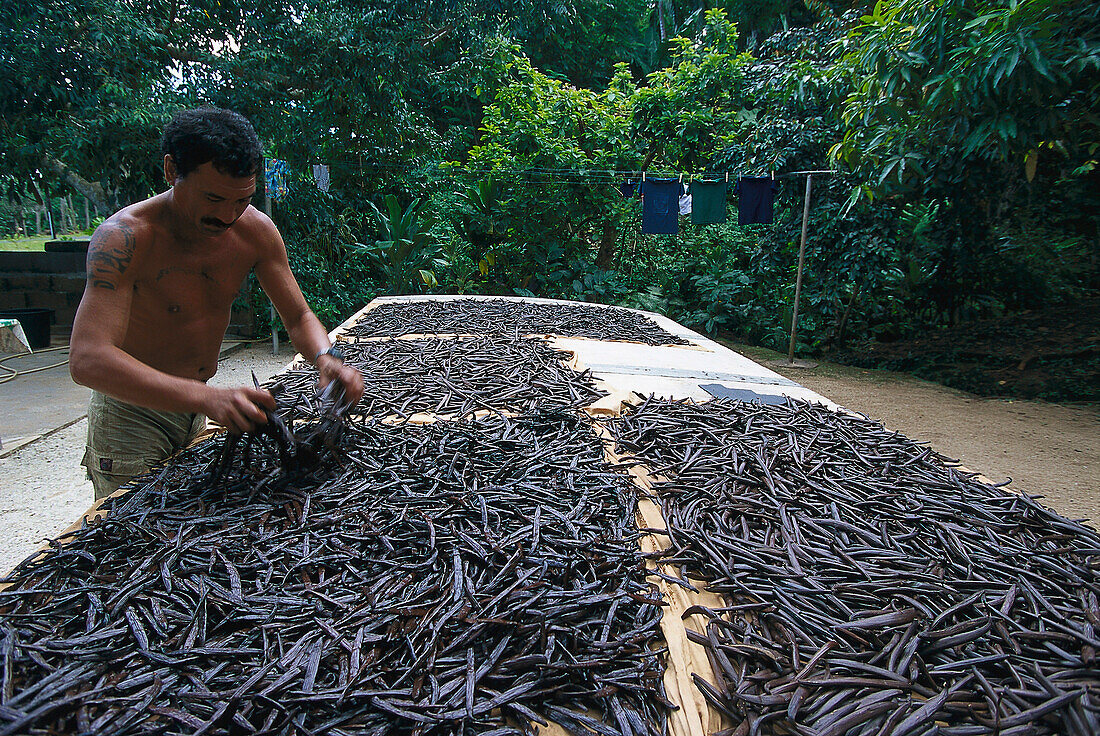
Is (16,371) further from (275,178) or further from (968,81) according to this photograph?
(968,81)

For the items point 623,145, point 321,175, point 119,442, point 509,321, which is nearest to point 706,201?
point 623,145

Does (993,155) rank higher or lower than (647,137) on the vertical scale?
lower

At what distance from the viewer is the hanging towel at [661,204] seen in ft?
30.5

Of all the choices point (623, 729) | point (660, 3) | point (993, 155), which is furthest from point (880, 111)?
point (660, 3)

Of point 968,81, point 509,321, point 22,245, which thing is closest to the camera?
point 968,81

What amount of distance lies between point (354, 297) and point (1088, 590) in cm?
983

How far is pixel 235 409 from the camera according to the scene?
6.05ft

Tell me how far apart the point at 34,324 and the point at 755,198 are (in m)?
11.0

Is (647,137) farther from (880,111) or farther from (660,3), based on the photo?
(660,3)

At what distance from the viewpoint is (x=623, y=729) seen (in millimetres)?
1165

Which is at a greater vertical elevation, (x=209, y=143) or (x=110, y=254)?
(x=209, y=143)

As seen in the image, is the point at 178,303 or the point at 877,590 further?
the point at 178,303

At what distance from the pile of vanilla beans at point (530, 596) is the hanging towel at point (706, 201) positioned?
733cm

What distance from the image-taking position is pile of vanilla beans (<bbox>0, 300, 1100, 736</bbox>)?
3.88ft
